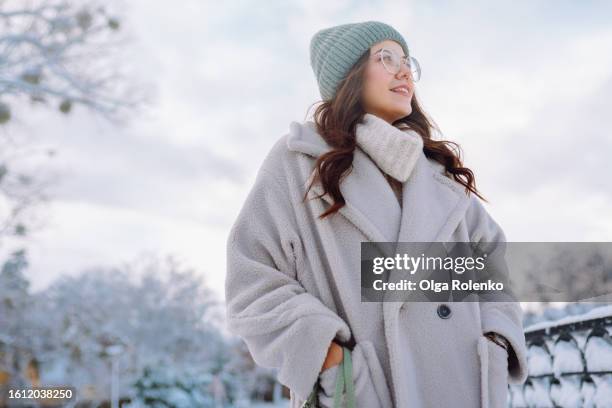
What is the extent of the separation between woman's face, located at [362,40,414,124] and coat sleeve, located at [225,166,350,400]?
0.52 metres

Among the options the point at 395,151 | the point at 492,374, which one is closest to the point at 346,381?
the point at 492,374

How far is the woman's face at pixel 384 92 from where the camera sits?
2.47m

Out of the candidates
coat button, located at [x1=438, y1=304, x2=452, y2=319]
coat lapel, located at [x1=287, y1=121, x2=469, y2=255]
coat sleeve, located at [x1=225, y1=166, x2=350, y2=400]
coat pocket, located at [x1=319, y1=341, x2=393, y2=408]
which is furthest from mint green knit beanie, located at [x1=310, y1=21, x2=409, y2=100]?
coat pocket, located at [x1=319, y1=341, x2=393, y2=408]

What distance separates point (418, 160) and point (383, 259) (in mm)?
467

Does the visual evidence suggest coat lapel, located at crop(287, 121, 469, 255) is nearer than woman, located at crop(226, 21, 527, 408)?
No

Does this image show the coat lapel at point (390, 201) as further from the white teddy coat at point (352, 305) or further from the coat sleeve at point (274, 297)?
the coat sleeve at point (274, 297)

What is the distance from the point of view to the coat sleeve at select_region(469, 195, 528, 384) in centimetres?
216

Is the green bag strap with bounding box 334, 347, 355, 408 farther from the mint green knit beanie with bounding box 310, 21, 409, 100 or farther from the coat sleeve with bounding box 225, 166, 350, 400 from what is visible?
the mint green knit beanie with bounding box 310, 21, 409, 100

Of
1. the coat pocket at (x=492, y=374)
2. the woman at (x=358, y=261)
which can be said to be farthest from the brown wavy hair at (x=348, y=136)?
the coat pocket at (x=492, y=374)

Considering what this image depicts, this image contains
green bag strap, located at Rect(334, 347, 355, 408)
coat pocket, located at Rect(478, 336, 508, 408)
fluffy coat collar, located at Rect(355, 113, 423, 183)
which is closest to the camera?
green bag strap, located at Rect(334, 347, 355, 408)

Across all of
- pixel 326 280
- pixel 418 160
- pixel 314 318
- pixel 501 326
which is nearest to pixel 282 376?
pixel 314 318

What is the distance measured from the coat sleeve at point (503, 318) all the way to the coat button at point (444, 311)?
18 cm

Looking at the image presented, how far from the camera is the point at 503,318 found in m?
2.19

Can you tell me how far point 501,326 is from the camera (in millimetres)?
2148
